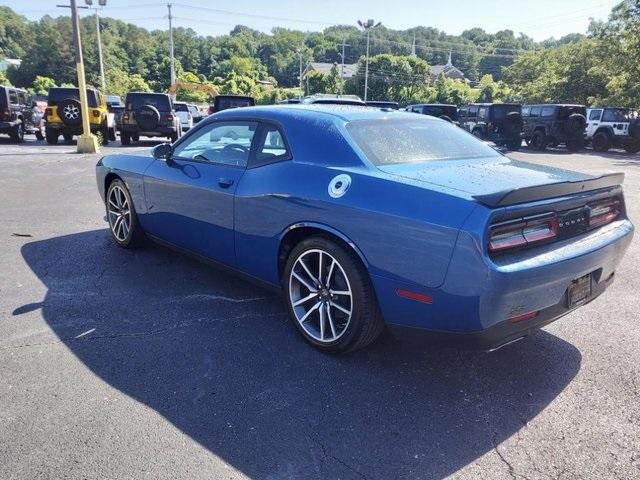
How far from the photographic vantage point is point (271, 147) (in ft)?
11.5

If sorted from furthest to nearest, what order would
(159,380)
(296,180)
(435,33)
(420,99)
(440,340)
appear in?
(435,33), (420,99), (296,180), (159,380), (440,340)

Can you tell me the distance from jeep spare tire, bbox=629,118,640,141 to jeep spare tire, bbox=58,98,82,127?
780 inches

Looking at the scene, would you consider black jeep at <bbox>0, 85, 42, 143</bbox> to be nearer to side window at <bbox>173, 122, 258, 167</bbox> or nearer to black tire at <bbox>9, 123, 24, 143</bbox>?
black tire at <bbox>9, 123, 24, 143</bbox>

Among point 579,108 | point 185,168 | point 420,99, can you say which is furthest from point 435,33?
point 185,168

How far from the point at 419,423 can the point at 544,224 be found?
48.1 inches

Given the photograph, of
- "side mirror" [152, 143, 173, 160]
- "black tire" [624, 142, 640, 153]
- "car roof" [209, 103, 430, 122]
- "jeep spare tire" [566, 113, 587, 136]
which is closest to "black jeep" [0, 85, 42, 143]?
"side mirror" [152, 143, 173, 160]

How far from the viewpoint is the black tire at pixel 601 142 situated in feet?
66.6

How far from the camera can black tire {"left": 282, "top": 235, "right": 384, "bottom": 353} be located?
9.34ft

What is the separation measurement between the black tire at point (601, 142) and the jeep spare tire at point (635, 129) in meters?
0.97

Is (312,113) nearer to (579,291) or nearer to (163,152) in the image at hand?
(163,152)

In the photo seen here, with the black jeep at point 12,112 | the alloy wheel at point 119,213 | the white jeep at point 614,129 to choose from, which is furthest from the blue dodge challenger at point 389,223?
the white jeep at point 614,129

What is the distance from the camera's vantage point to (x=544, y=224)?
2.67 m

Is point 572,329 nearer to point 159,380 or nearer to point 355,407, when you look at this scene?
point 355,407

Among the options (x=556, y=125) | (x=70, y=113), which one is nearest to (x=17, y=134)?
(x=70, y=113)
